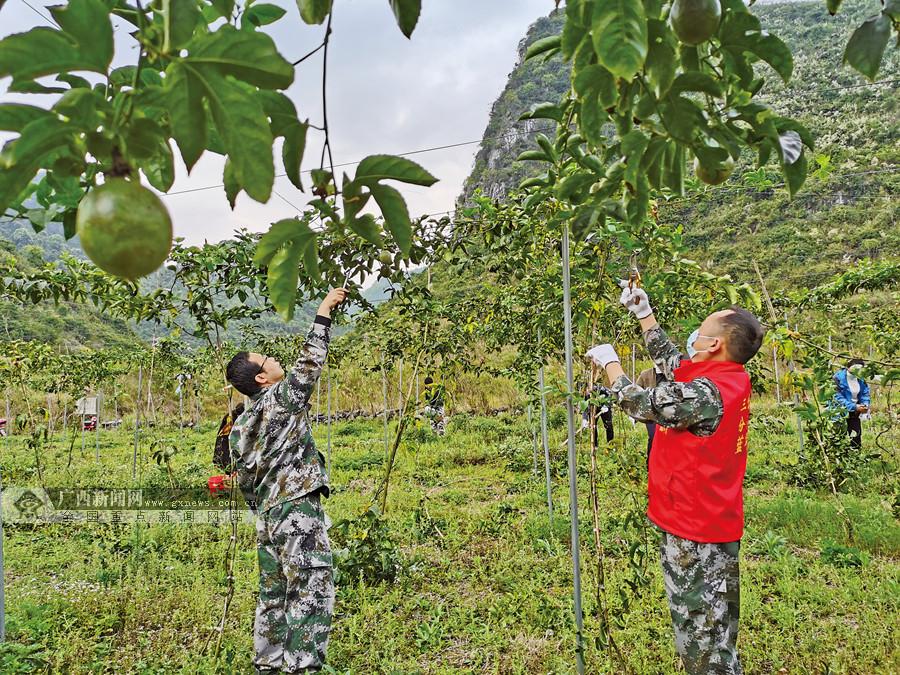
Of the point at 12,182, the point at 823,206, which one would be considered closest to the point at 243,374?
the point at 12,182

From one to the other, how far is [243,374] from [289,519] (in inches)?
25.4

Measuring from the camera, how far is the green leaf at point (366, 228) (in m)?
0.59

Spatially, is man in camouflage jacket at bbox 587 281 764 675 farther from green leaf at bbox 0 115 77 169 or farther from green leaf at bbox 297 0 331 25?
green leaf at bbox 0 115 77 169

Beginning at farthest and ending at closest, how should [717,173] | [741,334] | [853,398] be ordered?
[853,398] → [741,334] → [717,173]

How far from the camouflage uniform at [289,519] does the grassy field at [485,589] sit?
1.49 ft

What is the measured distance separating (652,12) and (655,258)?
62.2 inches

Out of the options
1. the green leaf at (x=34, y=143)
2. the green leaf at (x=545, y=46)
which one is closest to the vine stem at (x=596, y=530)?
the green leaf at (x=545, y=46)

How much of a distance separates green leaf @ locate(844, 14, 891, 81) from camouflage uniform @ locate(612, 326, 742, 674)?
1.29 m

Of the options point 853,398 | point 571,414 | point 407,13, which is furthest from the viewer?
point 853,398

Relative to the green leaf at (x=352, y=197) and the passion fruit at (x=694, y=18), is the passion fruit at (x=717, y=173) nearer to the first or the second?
the passion fruit at (x=694, y=18)

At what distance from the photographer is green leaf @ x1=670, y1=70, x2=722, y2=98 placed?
0.60 metres

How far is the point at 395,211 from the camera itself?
0.57 metres

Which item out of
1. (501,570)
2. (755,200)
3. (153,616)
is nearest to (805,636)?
(501,570)

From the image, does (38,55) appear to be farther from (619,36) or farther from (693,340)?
(693,340)
